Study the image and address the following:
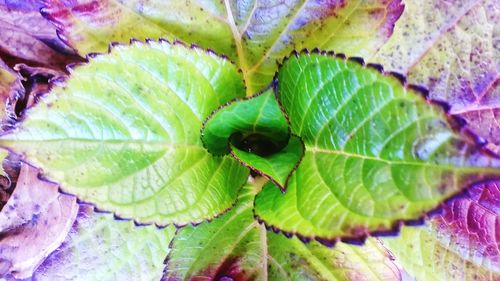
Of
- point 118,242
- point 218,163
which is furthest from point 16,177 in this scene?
point 218,163

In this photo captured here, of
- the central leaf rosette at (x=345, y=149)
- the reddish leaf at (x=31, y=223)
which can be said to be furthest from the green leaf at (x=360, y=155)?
the reddish leaf at (x=31, y=223)

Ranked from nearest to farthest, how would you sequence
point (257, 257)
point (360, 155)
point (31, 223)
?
point (360, 155) < point (257, 257) < point (31, 223)

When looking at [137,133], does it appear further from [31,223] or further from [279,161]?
[31,223]

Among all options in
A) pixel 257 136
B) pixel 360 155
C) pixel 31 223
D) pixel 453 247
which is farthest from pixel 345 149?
pixel 31 223

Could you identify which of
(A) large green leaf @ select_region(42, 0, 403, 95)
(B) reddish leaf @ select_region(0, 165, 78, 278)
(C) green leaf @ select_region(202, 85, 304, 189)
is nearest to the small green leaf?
(C) green leaf @ select_region(202, 85, 304, 189)

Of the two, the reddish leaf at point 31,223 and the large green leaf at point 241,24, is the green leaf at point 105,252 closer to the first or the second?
the reddish leaf at point 31,223

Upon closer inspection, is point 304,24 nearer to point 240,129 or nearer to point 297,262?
point 240,129

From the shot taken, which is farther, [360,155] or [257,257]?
[257,257]
